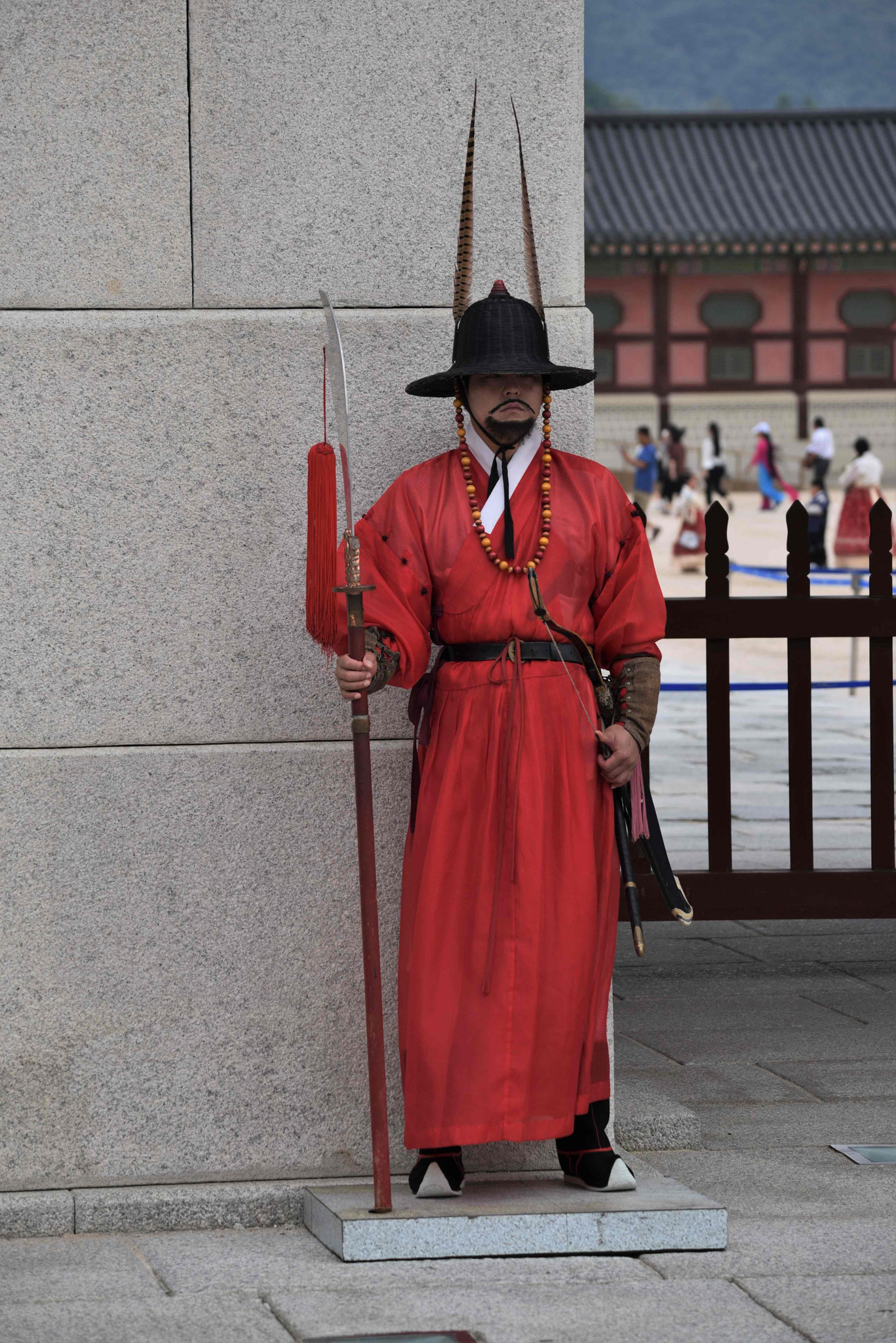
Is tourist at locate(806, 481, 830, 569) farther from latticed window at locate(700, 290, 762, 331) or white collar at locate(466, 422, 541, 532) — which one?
white collar at locate(466, 422, 541, 532)

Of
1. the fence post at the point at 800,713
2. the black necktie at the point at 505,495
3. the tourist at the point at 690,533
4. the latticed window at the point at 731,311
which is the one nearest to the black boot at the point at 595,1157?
the black necktie at the point at 505,495

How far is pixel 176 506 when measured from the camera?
344 centimetres

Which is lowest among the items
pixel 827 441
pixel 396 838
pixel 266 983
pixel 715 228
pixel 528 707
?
pixel 266 983

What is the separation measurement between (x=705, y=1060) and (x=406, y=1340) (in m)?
1.94

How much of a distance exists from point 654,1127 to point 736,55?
9383 centimetres

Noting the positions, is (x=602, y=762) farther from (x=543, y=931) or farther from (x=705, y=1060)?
(x=705, y=1060)

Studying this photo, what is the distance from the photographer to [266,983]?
3.48m

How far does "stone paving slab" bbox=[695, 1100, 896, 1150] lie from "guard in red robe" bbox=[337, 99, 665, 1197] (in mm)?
611

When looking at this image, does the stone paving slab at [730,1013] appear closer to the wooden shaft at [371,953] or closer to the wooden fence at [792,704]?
the wooden fence at [792,704]

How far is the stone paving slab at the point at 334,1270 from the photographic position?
118 inches

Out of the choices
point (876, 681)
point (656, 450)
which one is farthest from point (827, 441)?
point (876, 681)

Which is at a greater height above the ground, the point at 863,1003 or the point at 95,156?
the point at 95,156

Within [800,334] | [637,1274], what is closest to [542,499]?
[637,1274]

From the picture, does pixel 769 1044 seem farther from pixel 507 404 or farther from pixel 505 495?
pixel 507 404
